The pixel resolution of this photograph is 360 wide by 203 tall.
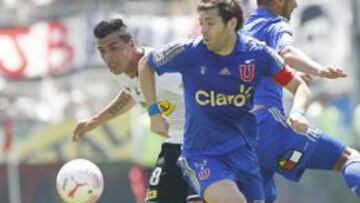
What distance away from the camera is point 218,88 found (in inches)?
382

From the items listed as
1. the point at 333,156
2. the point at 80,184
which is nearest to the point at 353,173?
the point at 333,156

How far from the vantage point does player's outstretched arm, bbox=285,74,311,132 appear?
9.13 meters

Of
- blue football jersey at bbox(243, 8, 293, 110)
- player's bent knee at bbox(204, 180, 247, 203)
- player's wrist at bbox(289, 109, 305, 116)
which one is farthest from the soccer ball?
player's wrist at bbox(289, 109, 305, 116)

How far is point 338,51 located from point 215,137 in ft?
33.1

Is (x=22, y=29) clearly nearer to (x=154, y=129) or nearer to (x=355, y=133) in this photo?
(x=355, y=133)

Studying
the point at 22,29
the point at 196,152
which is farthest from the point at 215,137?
the point at 22,29

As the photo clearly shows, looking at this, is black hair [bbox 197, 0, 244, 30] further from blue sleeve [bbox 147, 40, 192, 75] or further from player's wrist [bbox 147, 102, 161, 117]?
player's wrist [bbox 147, 102, 161, 117]

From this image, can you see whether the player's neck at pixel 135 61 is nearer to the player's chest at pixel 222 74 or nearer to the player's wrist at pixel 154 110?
the player's wrist at pixel 154 110

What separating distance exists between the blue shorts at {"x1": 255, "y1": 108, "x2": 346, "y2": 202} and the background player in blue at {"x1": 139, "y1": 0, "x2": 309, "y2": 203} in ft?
2.94

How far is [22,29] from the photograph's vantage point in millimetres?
20656

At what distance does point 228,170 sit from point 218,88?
570mm

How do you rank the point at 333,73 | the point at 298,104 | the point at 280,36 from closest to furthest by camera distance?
1. the point at 298,104
2. the point at 333,73
3. the point at 280,36

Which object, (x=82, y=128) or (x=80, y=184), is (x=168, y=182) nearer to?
(x=80, y=184)

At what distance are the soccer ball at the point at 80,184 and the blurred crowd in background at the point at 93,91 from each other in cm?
777
